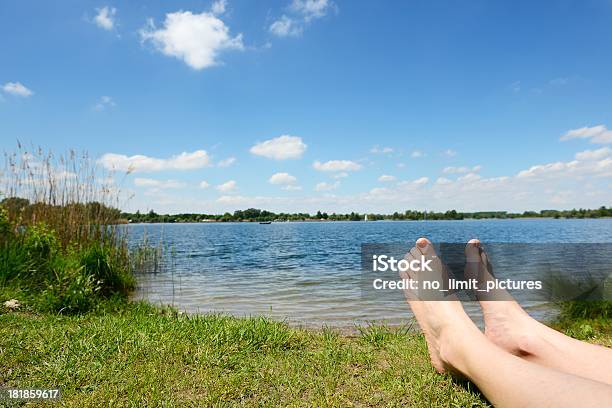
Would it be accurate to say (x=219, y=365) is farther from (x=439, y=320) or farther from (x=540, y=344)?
(x=540, y=344)

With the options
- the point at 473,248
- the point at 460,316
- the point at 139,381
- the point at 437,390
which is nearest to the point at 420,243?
the point at 473,248

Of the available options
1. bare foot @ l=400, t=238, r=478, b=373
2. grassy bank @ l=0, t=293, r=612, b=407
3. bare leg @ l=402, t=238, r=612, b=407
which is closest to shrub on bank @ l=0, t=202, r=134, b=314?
grassy bank @ l=0, t=293, r=612, b=407

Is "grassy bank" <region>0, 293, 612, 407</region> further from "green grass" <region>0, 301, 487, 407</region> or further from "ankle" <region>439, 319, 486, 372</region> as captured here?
"ankle" <region>439, 319, 486, 372</region>

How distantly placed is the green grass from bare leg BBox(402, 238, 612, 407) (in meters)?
0.19

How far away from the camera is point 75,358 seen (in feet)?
8.23

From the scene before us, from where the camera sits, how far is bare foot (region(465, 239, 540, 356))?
2080mm

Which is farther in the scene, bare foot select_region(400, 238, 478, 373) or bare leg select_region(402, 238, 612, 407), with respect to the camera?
bare foot select_region(400, 238, 478, 373)

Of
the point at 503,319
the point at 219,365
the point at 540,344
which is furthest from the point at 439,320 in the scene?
the point at 219,365

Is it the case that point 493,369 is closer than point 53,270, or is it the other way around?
point 493,369

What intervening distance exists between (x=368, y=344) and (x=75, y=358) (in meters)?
1.89

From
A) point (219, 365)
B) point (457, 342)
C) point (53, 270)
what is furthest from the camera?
point (53, 270)

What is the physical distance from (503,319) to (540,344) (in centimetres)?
29

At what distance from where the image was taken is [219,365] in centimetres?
239

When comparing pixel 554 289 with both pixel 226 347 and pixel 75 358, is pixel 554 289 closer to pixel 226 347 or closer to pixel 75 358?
pixel 226 347
